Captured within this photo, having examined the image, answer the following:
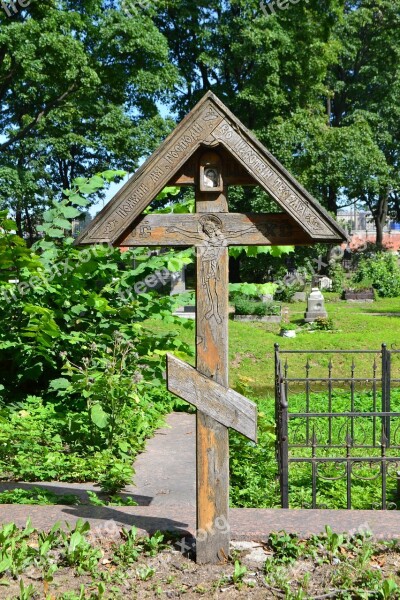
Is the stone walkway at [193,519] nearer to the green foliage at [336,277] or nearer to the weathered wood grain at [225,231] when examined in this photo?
the weathered wood grain at [225,231]

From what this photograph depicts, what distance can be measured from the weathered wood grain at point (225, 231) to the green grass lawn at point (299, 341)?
7.56 meters

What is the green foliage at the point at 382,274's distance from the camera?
2638 cm

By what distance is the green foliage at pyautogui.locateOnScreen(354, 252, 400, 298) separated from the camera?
86.5 ft

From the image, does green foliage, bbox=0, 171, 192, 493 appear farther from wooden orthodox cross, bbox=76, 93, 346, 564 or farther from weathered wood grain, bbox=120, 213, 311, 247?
weathered wood grain, bbox=120, 213, 311, 247

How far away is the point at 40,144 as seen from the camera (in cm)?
2425

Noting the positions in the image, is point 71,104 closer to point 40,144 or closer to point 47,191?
point 40,144

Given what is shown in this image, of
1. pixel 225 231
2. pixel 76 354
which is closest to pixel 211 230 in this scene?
pixel 225 231

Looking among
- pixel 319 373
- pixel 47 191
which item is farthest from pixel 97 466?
pixel 47 191

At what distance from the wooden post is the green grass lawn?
7.44 metres

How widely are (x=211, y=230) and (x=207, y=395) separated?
2.91 feet

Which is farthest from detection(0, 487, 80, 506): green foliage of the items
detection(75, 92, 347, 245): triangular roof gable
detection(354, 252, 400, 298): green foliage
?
detection(354, 252, 400, 298): green foliage

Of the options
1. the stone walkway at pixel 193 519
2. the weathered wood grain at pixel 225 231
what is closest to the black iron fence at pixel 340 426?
the stone walkway at pixel 193 519

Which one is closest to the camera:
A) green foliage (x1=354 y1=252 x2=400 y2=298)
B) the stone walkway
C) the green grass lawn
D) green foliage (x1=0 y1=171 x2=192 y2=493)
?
the stone walkway

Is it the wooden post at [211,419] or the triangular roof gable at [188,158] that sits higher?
the triangular roof gable at [188,158]
